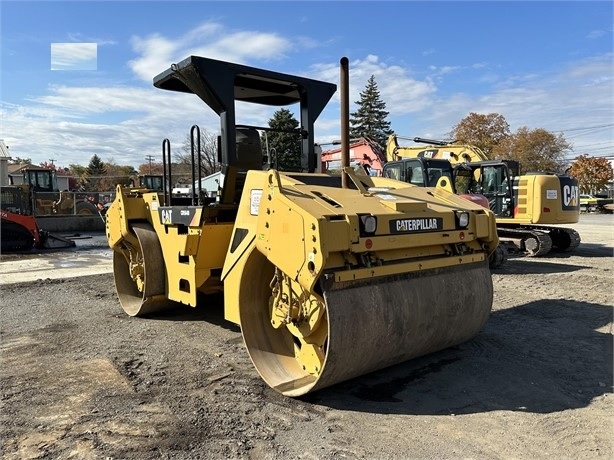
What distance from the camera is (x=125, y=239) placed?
240 inches

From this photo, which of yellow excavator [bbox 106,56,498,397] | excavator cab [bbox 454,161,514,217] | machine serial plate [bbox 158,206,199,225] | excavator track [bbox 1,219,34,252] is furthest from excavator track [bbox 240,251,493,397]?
excavator track [bbox 1,219,34,252]

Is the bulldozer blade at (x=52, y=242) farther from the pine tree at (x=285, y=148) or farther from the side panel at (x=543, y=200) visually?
the side panel at (x=543, y=200)

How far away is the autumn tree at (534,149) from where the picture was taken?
144ft

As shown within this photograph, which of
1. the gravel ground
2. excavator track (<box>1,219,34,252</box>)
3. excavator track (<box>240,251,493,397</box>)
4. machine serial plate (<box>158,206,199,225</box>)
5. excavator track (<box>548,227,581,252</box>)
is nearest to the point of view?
the gravel ground

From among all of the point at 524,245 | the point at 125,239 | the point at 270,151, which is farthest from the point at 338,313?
the point at 524,245

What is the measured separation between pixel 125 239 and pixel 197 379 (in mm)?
2646

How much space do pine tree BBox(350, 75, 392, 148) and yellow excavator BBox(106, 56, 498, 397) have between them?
49.6 meters

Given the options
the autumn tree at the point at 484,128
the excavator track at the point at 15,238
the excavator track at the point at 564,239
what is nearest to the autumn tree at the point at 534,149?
the autumn tree at the point at 484,128

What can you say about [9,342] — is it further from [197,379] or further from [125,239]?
[197,379]

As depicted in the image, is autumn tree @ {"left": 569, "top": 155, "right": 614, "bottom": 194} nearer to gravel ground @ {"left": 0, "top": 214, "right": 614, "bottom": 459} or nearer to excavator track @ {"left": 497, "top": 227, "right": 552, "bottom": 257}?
excavator track @ {"left": 497, "top": 227, "right": 552, "bottom": 257}

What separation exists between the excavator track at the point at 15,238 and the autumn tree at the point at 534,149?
1503 inches

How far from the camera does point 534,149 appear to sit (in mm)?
44156

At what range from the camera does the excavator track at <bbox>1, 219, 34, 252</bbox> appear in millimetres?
14219

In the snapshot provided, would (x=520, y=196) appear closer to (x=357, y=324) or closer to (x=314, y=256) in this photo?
(x=357, y=324)
